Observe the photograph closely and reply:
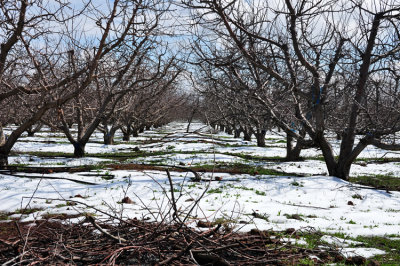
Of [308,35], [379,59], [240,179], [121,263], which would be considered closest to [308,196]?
[240,179]

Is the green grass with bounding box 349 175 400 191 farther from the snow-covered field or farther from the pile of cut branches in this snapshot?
the pile of cut branches

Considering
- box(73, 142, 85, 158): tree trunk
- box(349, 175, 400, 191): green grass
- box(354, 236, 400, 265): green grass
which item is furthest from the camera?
box(73, 142, 85, 158): tree trunk

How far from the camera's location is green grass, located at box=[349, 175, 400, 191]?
9.83m

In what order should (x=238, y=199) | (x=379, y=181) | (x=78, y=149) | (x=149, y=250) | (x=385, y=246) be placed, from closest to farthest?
(x=149, y=250), (x=385, y=246), (x=238, y=199), (x=379, y=181), (x=78, y=149)

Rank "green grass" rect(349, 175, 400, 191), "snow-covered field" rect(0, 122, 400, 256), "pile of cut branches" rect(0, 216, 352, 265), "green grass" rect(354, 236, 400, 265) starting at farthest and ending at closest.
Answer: "green grass" rect(349, 175, 400, 191) < "snow-covered field" rect(0, 122, 400, 256) < "green grass" rect(354, 236, 400, 265) < "pile of cut branches" rect(0, 216, 352, 265)

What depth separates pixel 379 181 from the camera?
10.7m

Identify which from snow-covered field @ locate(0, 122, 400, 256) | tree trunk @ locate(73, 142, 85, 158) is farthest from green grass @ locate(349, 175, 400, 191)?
tree trunk @ locate(73, 142, 85, 158)

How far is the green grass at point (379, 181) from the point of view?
9.83 metres

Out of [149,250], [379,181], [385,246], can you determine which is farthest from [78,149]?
[385,246]

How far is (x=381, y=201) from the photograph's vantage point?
796 centimetres

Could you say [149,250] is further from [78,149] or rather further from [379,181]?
[78,149]

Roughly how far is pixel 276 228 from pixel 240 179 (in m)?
4.82

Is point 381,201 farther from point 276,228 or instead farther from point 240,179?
point 276,228

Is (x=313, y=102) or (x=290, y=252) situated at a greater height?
(x=313, y=102)
